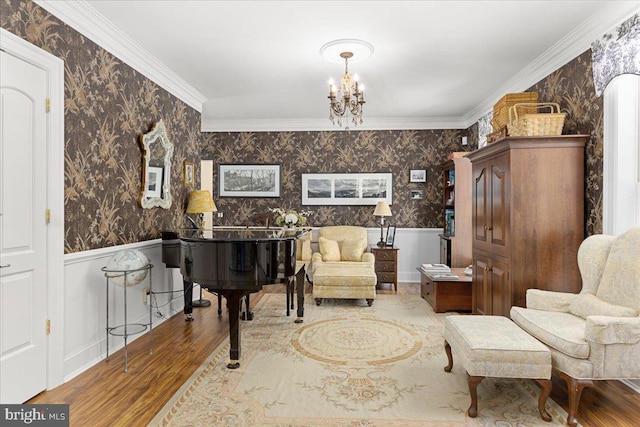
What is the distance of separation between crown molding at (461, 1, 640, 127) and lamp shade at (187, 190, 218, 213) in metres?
3.98

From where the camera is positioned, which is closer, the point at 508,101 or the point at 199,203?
the point at 508,101

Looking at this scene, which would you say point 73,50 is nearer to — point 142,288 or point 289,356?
point 142,288

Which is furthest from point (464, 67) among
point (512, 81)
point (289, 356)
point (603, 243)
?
point (289, 356)

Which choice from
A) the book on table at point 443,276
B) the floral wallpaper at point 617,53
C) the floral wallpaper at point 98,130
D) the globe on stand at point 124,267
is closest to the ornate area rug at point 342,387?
the book on table at point 443,276

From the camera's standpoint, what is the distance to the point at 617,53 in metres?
2.89

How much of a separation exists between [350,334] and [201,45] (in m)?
3.12

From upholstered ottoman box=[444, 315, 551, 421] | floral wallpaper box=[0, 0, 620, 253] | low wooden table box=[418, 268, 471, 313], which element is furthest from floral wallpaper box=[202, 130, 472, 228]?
upholstered ottoman box=[444, 315, 551, 421]

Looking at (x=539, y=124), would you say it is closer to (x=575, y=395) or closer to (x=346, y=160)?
(x=575, y=395)

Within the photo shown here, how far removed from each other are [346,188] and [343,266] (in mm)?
1853

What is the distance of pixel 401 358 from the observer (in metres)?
3.19

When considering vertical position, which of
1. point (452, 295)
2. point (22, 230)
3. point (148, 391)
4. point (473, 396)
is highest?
point (22, 230)

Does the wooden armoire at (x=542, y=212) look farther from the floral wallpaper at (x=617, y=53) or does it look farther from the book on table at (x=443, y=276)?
the book on table at (x=443, y=276)

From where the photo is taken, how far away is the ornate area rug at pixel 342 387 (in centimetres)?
230

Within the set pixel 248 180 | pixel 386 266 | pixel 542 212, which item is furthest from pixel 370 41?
pixel 248 180
